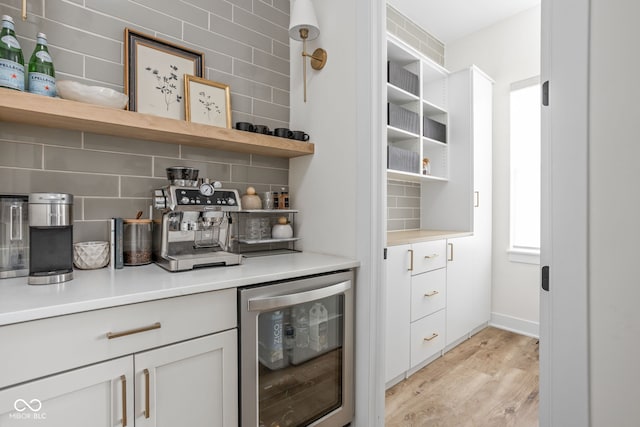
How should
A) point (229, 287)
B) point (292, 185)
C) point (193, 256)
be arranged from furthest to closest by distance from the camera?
point (292, 185)
point (193, 256)
point (229, 287)

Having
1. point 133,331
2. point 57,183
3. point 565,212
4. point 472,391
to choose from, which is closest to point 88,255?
point 57,183

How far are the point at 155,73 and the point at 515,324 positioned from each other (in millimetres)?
3463

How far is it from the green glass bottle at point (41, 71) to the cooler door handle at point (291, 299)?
1.07 metres

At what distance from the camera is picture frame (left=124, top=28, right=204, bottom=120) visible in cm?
147

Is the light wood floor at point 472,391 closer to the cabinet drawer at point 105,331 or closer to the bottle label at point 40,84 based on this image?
the cabinet drawer at point 105,331

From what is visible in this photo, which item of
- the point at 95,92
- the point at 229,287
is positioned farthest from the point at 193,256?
the point at 95,92

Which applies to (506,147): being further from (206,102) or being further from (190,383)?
(190,383)

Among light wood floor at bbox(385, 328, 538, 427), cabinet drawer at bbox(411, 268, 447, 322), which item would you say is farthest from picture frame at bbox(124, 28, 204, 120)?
light wood floor at bbox(385, 328, 538, 427)

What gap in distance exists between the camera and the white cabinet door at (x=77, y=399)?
806 mm

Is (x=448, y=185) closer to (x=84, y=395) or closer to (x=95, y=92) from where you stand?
(x=95, y=92)

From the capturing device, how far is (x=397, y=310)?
2104 mm

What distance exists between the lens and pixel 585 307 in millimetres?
868

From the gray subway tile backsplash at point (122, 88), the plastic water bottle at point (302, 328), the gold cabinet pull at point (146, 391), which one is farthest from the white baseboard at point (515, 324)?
the gold cabinet pull at point (146, 391)

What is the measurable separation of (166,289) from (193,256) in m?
0.32
